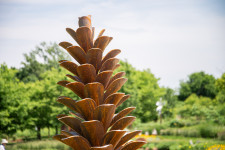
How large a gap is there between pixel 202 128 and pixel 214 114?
16.5 ft

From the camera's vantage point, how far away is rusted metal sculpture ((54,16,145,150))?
142cm

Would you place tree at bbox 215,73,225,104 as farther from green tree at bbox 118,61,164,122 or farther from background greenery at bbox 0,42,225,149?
green tree at bbox 118,61,164,122

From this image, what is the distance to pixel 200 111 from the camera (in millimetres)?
Result: 31141

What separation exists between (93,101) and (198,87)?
68.1m

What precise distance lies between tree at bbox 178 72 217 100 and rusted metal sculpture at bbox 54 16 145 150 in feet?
215

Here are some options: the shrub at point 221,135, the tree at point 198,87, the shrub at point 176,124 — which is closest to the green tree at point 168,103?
the shrub at point 176,124

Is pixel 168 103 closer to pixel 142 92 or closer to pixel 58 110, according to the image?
pixel 142 92

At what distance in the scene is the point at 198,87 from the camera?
213ft

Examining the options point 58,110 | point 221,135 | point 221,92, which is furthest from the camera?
point 221,92

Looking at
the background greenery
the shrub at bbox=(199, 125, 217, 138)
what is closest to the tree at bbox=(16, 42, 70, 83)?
the background greenery

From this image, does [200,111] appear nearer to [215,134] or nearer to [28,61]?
[215,134]

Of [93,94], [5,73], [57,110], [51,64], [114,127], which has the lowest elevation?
[57,110]

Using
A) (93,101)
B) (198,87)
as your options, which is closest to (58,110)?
(93,101)

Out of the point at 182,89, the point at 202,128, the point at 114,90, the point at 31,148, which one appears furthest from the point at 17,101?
the point at 182,89
